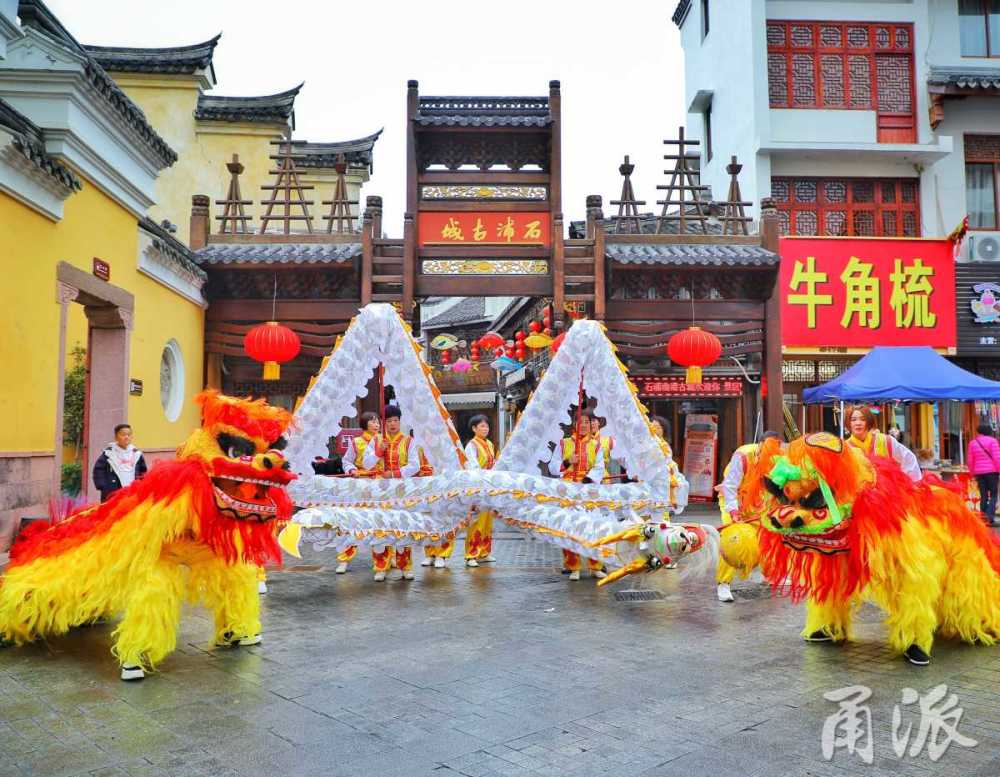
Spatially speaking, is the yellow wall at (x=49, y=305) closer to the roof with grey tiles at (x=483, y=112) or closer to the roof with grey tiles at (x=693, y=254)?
the roof with grey tiles at (x=483, y=112)

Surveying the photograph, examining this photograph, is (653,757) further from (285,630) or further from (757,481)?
(285,630)

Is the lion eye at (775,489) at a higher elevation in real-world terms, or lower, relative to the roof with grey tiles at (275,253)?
lower

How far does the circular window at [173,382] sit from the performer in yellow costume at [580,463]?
617cm

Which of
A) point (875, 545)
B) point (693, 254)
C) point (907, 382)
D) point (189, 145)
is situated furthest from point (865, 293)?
point (189, 145)

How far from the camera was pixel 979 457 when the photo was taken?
39.7ft

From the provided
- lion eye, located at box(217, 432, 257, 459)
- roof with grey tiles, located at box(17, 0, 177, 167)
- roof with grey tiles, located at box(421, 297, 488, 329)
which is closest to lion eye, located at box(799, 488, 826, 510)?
lion eye, located at box(217, 432, 257, 459)

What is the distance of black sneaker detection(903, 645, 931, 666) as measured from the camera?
15.8ft

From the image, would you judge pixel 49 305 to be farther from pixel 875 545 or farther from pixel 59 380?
pixel 875 545

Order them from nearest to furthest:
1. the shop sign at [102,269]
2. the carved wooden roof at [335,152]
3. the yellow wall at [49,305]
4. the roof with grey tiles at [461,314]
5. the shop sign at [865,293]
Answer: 1. the yellow wall at [49,305]
2. the shop sign at [102,269]
3. the shop sign at [865,293]
4. the carved wooden roof at [335,152]
5. the roof with grey tiles at [461,314]

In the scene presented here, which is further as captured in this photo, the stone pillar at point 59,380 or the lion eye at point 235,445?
the stone pillar at point 59,380

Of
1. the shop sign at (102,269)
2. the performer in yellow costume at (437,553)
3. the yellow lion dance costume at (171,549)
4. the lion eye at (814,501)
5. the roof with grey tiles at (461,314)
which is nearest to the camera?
the yellow lion dance costume at (171,549)

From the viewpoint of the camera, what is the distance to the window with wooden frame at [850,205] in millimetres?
16812

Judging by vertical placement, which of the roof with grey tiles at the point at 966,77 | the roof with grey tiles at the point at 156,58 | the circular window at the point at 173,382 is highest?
the roof with grey tiles at the point at 156,58

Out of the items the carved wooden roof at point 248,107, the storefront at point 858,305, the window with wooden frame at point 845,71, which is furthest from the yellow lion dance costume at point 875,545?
the carved wooden roof at point 248,107
